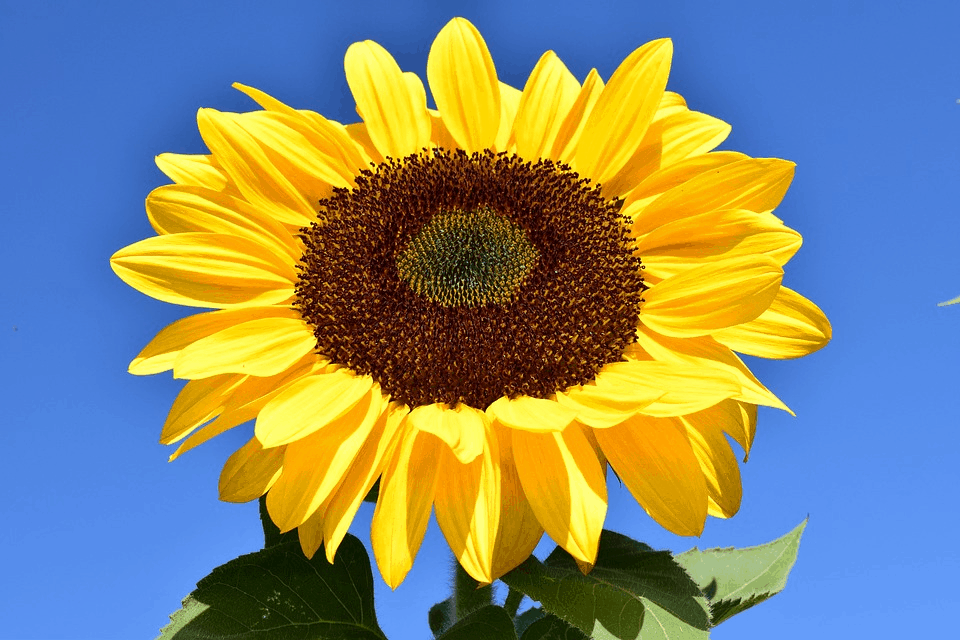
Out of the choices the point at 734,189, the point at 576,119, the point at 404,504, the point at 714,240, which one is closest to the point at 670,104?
the point at 576,119

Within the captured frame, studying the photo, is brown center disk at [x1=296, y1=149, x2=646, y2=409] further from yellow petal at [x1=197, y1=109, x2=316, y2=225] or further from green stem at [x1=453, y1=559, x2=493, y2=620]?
green stem at [x1=453, y1=559, x2=493, y2=620]

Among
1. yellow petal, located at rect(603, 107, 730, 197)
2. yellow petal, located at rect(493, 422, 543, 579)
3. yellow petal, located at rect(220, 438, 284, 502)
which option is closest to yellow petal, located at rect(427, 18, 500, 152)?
yellow petal, located at rect(603, 107, 730, 197)

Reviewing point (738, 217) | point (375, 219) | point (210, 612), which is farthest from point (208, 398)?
point (738, 217)

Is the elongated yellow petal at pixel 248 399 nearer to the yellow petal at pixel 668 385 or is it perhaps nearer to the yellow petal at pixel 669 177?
the yellow petal at pixel 668 385

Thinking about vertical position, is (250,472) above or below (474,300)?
below

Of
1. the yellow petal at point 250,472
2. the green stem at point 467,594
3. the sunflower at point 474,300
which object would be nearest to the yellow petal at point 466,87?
the sunflower at point 474,300

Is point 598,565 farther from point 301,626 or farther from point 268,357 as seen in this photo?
point 268,357

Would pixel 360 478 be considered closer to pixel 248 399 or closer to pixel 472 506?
pixel 472 506
